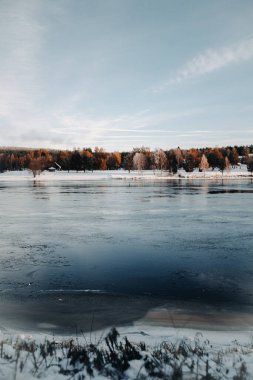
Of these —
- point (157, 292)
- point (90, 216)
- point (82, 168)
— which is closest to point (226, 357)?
point (157, 292)

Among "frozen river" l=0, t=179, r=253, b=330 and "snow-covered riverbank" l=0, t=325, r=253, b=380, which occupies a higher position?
"snow-covered riverbank" l=0, t=325, r=253, b=380

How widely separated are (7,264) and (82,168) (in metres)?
147

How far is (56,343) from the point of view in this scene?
6.68 metres

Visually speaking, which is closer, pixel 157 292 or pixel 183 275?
pixel 157 292

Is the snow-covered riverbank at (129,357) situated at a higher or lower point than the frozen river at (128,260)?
higher

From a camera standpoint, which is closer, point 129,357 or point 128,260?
point 129,357

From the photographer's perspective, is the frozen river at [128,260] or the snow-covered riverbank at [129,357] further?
the frozen river at [128,260]

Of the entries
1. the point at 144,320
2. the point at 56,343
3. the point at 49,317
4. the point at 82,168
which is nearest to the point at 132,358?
the point at 56,343

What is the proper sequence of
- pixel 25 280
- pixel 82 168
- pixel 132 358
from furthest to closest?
1. pixel 82 168
2. pixel 25 280
3. pixel 132 358

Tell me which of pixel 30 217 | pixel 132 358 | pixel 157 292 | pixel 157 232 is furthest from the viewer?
pixel 30 217

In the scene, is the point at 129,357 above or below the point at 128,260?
above

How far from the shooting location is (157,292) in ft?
32.7

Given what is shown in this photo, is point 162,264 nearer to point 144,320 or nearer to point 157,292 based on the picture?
point 157,292

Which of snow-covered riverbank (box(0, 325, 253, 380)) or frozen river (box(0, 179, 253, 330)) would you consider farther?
frozen river (box(0, 179, 253, 330))
